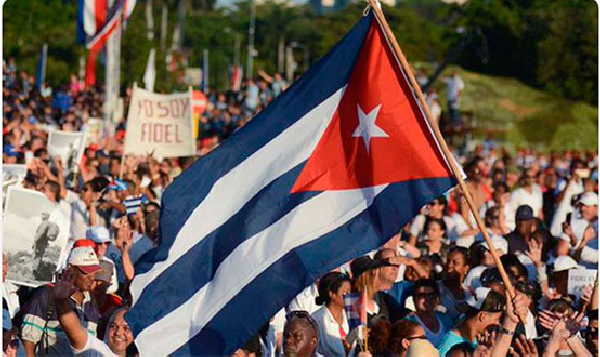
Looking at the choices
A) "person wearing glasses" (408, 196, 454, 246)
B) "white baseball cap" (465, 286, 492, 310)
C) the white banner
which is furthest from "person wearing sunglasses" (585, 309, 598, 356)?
the white banner

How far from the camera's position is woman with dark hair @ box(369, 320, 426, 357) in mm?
7484

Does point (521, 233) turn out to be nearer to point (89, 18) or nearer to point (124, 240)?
point (124, 240)

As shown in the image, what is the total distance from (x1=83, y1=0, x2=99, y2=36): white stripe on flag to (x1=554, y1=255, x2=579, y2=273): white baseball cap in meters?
15.0

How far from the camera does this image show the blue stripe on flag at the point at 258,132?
284 inches

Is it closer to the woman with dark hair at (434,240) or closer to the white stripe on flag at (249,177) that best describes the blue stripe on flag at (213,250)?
the white stripe on flag at (249,177)

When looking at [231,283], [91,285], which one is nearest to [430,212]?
[91,285]

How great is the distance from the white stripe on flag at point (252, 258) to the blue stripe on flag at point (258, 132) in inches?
10.5

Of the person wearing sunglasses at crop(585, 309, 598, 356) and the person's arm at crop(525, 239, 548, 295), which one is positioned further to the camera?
the person's arm at crop(525, 239, 548, 295)

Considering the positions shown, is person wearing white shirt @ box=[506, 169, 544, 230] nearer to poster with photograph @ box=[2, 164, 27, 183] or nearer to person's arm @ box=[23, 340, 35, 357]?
poster with photograph @ box=[2, 164, 27, 183]

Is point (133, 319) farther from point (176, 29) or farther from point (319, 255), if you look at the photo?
point (176, 29)

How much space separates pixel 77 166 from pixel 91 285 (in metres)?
8.53

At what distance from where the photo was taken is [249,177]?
7.36m

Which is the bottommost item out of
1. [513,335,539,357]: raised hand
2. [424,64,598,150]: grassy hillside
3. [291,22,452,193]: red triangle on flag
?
[424,64,598,150]: grassy hillside

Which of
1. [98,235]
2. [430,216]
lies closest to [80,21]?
[430,216]
